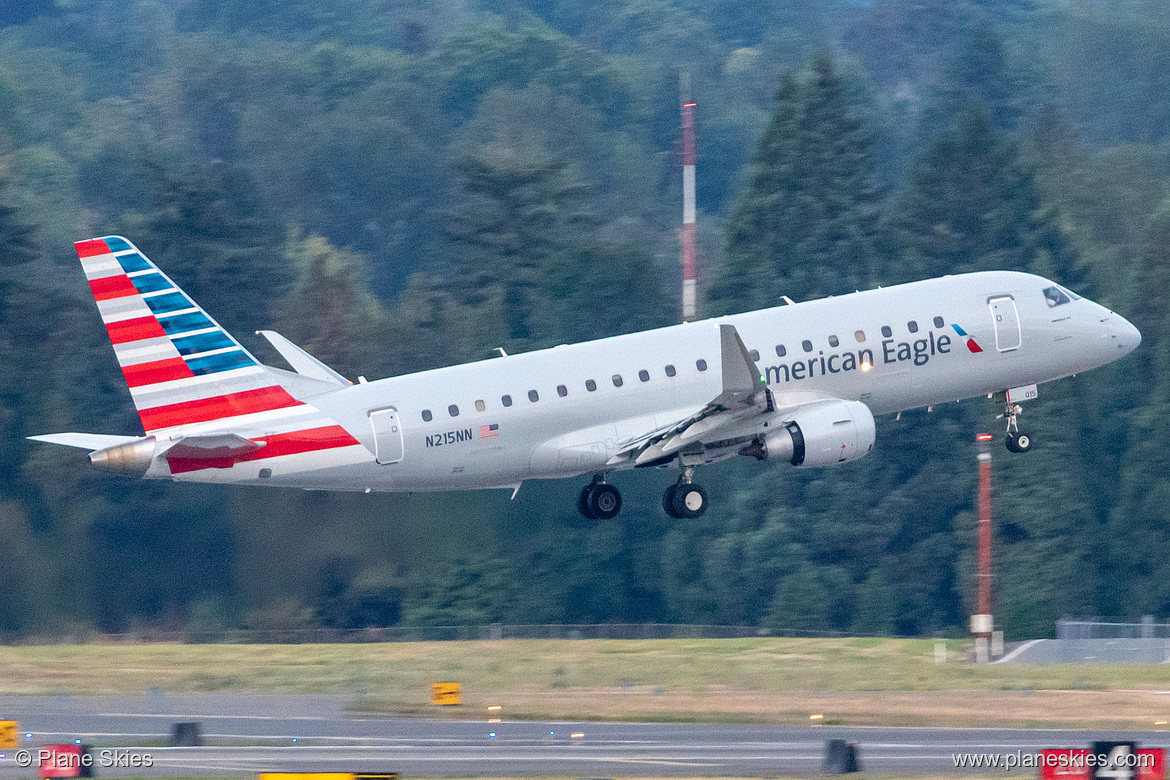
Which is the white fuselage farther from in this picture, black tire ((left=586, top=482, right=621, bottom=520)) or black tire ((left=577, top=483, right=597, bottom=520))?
black tire ((left=577, top=483, right=597, bottom=520))

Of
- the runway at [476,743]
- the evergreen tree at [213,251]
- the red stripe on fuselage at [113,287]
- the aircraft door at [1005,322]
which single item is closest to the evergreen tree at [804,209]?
the evergreen tree at [213,251]

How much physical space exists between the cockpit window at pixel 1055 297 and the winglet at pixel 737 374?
1047 cm

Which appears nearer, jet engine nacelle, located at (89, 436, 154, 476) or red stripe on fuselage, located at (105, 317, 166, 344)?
jet engine nacelle, located at (89, 436, 154, 476)

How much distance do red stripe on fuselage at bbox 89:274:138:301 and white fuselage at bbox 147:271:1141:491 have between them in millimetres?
3407

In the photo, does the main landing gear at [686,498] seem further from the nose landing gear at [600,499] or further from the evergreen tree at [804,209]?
the evergreen tree at [804,209]

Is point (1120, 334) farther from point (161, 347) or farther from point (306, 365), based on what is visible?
point (161, 347)

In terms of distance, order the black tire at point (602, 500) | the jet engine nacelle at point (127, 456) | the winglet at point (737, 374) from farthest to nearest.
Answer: the black tire at point (602, 500), the winglet at point (737, 374), the jet engine nacelle at point (127, 456)

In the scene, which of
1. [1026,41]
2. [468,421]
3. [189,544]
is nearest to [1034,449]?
[189,544]

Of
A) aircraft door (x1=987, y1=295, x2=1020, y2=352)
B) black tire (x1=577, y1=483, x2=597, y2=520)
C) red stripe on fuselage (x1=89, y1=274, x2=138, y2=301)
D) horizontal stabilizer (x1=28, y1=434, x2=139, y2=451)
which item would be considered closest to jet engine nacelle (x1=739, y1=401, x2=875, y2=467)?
black tire (x1=577, y1=483, x2=597, y2=520)

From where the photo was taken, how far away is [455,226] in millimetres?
116562

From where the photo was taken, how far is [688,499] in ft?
176

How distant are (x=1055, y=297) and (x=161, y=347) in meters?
24.1

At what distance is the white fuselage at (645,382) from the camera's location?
49812 mm

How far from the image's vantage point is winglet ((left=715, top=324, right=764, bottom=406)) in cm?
4938
